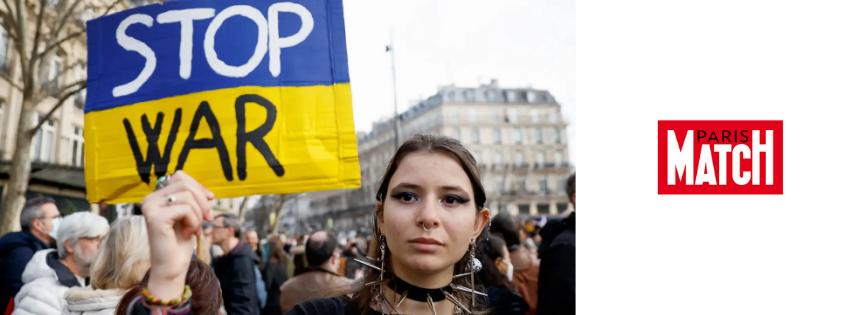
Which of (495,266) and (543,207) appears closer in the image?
(495,266)

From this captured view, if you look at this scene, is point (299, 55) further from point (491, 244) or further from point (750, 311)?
point (750, 311)

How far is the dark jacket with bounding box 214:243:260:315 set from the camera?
4.23m

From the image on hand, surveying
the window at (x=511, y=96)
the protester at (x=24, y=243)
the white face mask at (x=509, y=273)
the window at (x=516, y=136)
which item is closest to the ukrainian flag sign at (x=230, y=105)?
the protester at (x=24, y=243)

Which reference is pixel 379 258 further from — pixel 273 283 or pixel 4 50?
pixel 4 50

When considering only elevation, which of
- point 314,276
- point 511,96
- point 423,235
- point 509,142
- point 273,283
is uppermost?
point 511,96

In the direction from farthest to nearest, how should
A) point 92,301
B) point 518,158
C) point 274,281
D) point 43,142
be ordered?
point 518,158 → point 43,142 → point 274,281 → point 92,301

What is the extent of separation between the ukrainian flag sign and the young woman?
3.21 feet

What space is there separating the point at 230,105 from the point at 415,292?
140 cm

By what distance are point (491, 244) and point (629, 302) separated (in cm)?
126

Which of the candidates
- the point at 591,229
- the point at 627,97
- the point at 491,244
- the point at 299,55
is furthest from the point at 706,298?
the point at 299,55

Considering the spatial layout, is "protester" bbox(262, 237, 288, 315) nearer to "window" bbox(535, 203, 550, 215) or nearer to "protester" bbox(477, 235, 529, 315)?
"protester" bbox(477, 235, 529, 315)

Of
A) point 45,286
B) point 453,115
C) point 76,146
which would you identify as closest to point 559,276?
point 45,286

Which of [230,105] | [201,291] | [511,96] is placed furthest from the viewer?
[511,96]

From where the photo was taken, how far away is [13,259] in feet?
13.2
